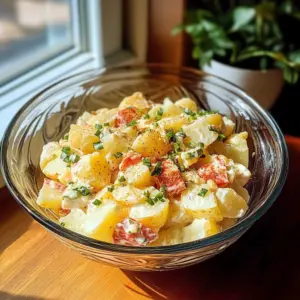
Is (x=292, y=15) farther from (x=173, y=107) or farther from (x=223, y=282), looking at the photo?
(x=223, y=282)

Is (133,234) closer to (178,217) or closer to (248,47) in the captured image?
(178,217)

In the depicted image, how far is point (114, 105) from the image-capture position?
45.6 inches

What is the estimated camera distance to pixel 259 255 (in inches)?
36.1

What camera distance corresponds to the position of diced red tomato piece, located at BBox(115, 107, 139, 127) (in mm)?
967

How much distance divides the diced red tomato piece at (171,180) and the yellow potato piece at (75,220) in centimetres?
13

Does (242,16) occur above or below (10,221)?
above

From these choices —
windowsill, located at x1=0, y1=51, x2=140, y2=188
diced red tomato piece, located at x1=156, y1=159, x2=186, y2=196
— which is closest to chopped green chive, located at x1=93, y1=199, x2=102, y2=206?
diced red tomato piece, located at x1=156, y1=159, x2=186, y2=196

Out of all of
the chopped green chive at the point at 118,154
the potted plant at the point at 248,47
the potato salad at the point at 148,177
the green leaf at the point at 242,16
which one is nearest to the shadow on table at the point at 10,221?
the potato salad at the point at 148,177

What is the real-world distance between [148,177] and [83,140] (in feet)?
0.45

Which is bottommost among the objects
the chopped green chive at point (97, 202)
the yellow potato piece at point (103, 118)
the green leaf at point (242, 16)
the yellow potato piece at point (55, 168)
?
the yellow potato piece at point (55, 168)

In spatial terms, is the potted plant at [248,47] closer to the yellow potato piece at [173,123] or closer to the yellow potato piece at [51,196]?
the yellow potato piece at [173,123]

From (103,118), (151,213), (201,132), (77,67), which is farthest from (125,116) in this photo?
(77,67)

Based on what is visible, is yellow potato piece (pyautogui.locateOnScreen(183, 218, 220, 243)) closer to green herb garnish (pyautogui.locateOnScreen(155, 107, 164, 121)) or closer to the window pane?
green herb garnish (pyautogui.locateOnScreen(155, 107, 164, 121))

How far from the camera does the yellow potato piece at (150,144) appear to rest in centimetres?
88
